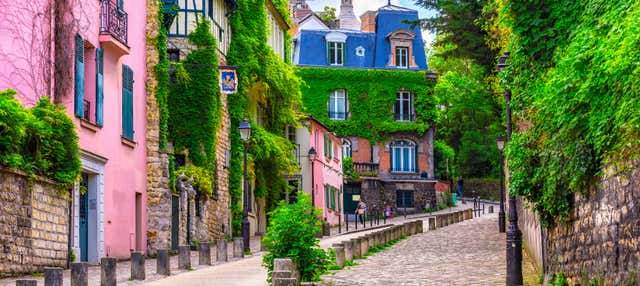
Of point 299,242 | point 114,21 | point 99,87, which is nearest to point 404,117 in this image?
point 114,21

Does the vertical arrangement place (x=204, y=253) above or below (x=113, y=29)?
below

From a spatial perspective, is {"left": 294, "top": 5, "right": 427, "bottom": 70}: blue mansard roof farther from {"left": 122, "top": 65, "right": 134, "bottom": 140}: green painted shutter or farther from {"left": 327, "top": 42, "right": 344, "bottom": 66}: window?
{"left": 122, "top": 65, "right": 134, "bottom": 140}: green painted shutter

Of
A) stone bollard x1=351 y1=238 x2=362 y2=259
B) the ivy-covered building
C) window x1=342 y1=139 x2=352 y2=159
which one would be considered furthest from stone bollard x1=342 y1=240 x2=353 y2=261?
window x1=342 y1=139 x2=352 y2=159

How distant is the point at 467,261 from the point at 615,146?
13.6m

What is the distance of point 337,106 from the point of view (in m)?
64.4

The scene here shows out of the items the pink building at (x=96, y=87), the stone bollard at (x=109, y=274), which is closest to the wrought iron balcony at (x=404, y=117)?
the pink building at (x=96, y=87)

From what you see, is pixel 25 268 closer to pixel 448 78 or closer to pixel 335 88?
pixel 335 88

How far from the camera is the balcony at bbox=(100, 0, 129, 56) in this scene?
26.0 meters

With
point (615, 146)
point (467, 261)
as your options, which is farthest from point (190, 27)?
point (615, 146)

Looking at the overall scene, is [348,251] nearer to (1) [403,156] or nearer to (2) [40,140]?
(2) [40,140]

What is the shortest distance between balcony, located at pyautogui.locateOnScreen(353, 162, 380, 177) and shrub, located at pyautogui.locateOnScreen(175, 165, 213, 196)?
29.9 metres

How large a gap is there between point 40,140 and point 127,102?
7.35 meters

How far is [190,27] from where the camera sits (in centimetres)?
3425

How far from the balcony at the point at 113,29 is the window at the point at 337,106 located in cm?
3713
